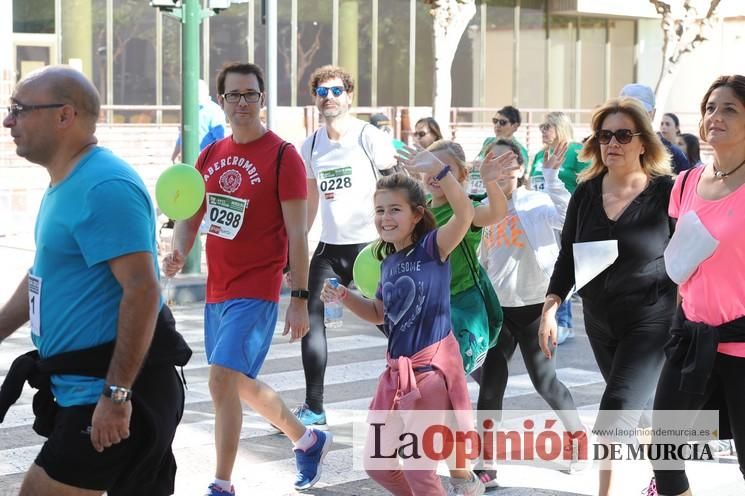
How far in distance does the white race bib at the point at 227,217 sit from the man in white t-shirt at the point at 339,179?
1517 mm

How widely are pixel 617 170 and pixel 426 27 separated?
108 ft

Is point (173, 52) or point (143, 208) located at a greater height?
point (173, 52)

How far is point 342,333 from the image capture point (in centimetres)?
1109

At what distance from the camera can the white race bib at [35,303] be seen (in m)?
Answer: 3.80

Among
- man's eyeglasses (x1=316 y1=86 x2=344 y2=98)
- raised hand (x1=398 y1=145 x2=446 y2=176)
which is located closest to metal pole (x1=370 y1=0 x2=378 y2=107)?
man's eyeglasses (x1=316 y1=86 x2=344 y2=98)

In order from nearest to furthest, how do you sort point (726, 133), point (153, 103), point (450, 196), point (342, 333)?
point (726, 133), point (450, 196), point (342, 333), point (153, 103)

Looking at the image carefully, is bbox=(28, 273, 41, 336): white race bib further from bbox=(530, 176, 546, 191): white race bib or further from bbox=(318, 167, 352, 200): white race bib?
bbox=(530, 176, 546, 191): white race bib

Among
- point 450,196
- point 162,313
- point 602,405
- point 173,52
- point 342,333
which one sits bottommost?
point 342,333

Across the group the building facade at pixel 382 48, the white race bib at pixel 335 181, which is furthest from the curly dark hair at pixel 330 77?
the building facade at pixel 382 48

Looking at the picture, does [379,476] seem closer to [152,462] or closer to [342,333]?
[152,462]

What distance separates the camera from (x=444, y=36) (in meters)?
30.2

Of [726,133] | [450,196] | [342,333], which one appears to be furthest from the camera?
[342,333]

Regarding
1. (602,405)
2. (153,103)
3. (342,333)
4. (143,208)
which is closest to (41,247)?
(143,208)

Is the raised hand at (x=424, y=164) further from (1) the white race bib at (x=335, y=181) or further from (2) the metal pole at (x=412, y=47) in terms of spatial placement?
(2) the metal pole at (x=412, y=47)
